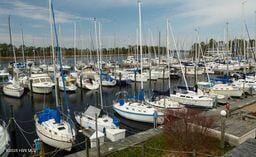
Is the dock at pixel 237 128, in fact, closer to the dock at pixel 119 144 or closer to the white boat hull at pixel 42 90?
the dock at pixel 119 144

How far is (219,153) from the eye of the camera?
1384cm

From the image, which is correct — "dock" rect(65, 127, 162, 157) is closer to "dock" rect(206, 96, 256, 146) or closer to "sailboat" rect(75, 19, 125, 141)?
"sailboat" rect(75, 19, 125, 141)

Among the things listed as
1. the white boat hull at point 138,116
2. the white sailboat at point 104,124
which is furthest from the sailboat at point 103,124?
the white boat hull at point 138,116

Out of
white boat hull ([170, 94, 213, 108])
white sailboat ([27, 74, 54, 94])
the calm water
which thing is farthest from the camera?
white sailboat ([27, 74, 54, 94])

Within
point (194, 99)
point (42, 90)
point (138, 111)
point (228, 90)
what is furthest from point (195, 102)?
point (42, 90)

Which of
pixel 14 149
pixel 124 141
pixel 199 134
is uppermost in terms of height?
pixel 199 134

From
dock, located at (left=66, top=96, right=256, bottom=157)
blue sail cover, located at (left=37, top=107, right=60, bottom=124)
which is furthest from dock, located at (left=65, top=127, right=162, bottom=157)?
blue sail cover, located at (left=37, top=107, right=60, bottom=124)

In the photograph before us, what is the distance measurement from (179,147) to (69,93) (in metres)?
31.4

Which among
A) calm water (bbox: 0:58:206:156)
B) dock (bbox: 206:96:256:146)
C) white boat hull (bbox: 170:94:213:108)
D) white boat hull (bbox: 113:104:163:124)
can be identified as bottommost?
calm water (bbox: 0:58:206:156)

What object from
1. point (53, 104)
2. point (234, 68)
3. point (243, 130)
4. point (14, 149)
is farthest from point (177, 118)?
point (234, 68)

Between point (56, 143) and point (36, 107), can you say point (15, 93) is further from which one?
point (56, 143)

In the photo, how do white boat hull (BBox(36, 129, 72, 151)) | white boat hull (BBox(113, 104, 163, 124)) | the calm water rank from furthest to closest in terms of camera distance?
white boat hull (BBox(113, 104, 163, 124)) → the calm water → white boat hull (BBox(36, 129, 72, 151))

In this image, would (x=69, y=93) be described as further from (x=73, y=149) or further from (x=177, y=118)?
(x=177, y=118)

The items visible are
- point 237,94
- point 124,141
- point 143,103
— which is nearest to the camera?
point 124,141
